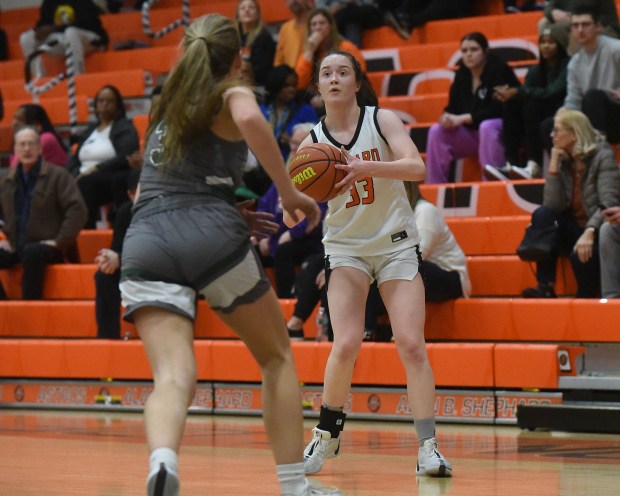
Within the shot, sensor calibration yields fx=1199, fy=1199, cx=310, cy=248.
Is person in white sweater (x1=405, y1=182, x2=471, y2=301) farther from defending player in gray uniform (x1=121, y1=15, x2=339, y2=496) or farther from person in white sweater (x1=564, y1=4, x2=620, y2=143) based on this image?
defending player in gray uniform (x1=121, y1=15, x2=339, y2=496)

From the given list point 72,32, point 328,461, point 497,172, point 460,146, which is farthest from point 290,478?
point 72,32

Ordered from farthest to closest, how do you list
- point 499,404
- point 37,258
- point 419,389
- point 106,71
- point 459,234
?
point 106,71 < point 37,258 < point 459,234 < point 499,404 < point 419,389

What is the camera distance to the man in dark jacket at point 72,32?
12195 millimetres

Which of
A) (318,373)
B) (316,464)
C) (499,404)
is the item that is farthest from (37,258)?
(316,464)

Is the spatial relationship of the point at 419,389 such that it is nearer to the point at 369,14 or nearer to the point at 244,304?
the point at 244,304

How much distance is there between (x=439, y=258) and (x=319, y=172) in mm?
2913

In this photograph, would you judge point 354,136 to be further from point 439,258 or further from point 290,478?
point 439,258

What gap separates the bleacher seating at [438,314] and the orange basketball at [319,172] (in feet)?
5.30

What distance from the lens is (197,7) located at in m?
12.7

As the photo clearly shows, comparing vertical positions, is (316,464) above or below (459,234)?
below

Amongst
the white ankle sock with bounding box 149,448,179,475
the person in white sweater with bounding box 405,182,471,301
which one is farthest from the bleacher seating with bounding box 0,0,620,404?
the white ankle sock with bounding box 149,448,179,475

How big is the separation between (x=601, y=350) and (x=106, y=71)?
7.19 m

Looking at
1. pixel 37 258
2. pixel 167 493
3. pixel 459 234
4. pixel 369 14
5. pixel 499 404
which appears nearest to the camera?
pixel 167 493

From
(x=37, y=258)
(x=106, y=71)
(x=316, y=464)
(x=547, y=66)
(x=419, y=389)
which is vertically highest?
(x=106, y=71)
